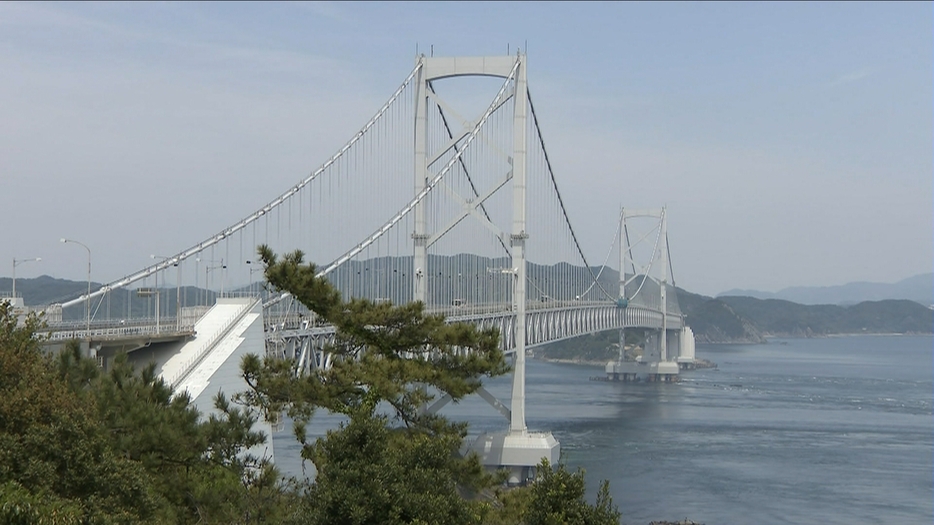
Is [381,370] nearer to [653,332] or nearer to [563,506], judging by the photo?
[563,506]

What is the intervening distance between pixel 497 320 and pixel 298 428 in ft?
55.6

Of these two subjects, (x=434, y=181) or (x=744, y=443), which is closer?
(x=434, y=181)

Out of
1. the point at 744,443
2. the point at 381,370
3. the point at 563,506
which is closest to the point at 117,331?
the point at 381,370

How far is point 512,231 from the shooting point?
97.5 ft

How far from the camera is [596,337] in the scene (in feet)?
372

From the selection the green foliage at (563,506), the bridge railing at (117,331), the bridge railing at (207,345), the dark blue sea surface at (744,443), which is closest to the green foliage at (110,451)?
the green foliage at (563,506)

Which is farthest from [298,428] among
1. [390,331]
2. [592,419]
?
[592,419]

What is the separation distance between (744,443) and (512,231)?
56.8ft

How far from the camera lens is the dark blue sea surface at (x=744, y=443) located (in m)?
30.4

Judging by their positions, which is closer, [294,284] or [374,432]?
[374,432]

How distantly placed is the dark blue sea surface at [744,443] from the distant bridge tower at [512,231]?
1230mm

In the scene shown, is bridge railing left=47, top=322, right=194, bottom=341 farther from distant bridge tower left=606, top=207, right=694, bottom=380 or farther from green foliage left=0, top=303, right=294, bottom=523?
distant bridge tower left=606, top=207, right=694, bottom=380

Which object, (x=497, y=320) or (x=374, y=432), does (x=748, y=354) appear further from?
(x=374, y=432)

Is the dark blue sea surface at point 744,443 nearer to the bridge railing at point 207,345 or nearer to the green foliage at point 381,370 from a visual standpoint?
the bridge railing at point 207,345
